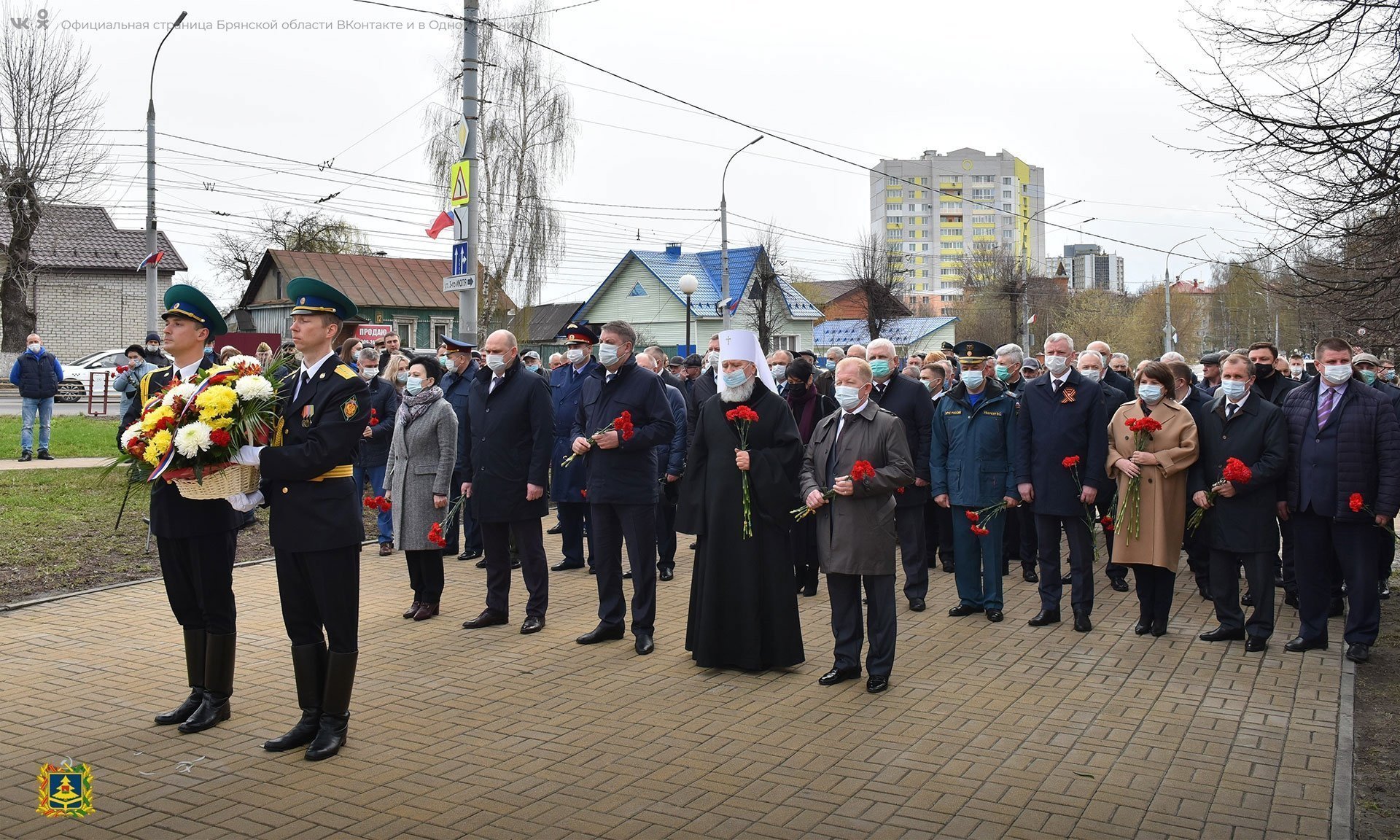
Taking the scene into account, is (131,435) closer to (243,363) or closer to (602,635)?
(243,363)

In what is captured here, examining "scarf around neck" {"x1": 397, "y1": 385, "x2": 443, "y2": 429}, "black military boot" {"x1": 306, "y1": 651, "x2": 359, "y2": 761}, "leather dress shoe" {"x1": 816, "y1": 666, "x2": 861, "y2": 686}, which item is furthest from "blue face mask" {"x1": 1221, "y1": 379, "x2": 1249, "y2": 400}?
"black military boot" {"x1": 306, "y1": 651, "x2": 359, "y2": 761}

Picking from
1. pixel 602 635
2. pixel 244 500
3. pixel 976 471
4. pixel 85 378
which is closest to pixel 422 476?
pixel 602 635

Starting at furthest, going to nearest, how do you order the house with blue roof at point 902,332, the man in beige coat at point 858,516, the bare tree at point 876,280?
1. the house with blue roof at point 902,332
2. the bare tree at point 876,280
3. the man in beige coat at point 858,516

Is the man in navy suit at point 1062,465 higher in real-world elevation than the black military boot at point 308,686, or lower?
higher

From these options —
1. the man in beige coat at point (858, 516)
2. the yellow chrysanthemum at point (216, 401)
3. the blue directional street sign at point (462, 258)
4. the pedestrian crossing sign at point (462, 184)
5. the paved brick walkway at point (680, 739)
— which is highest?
the pedestrian crossing sign at point (462, 184)

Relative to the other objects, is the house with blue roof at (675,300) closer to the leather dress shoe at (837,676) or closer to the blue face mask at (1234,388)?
the blue face mask at (1234,388)

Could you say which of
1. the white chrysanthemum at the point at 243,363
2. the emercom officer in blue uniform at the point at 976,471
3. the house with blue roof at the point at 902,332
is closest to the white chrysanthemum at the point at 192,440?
the white chrysanthemum at the point at 243,363

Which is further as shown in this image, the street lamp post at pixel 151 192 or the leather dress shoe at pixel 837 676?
the street lamp post at pixel 151 192

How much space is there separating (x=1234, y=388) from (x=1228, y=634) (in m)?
1.82

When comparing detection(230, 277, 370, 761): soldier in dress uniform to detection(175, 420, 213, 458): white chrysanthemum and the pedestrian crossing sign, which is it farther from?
the pedestrian crossing sign

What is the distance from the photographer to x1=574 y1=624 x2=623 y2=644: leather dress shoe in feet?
28.1

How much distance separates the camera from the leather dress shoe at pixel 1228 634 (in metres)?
8.79

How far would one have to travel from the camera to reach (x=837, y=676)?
7.55 metres

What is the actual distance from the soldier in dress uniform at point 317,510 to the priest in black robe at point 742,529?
8.24ft
